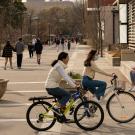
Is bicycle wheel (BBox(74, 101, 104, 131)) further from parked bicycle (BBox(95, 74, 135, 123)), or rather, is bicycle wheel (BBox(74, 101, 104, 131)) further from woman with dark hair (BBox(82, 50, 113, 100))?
woman with dark hair (BBox(82, 50, 113, 100))

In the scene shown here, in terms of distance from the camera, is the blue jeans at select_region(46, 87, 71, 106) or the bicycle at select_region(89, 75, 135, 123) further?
the bicycle at select_region(89, 75, 135, 123)

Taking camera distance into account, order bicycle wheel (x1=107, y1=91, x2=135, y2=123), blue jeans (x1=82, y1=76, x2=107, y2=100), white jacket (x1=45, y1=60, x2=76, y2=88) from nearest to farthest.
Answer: white jacket (x1=45, y1=60, x2=76, y2=88) < bicycle wheel (x1=107, y1=91, x2=135, y2=123) < blue jeans (x1=82, y1=76, x2=107, y2=100)

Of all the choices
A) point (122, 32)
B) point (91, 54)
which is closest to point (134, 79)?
point (91, 54)

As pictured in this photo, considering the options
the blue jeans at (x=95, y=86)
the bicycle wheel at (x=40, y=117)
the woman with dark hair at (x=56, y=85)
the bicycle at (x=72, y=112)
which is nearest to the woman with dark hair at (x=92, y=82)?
the blue jeans at (x=95, y=86)

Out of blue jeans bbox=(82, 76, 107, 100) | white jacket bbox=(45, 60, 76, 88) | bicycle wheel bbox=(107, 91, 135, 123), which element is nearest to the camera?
white jacket bbox=(45, 60, 76, 88)

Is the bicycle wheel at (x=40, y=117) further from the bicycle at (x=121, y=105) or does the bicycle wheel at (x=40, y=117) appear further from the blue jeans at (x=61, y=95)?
the bicycle at (x=121, y=105)

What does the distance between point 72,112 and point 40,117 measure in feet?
2.02

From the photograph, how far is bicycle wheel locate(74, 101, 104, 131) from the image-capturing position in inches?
390

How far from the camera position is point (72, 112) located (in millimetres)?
10016

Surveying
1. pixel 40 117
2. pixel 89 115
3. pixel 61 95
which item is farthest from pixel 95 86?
pixel 40 117

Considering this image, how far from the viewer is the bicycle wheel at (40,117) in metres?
9.88

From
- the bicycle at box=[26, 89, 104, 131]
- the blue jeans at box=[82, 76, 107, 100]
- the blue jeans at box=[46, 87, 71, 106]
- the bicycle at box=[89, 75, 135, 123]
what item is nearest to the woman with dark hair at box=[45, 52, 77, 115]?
the blue jeans at box=[46, 87, 71, 106]

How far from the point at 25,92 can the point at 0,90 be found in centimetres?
266

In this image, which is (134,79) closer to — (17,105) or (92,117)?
(17,105)
